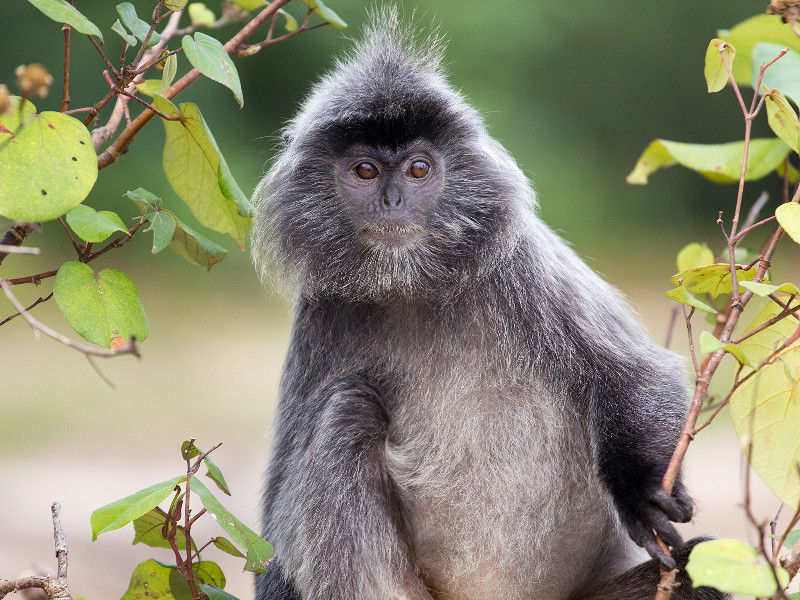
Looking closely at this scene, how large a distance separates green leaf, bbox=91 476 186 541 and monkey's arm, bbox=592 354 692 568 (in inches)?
39.6

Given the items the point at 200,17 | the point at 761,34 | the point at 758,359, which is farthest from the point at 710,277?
the point at 200,17

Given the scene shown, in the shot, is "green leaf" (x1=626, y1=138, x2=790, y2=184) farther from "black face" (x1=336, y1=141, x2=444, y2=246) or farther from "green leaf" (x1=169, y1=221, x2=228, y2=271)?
"green leaf" (x1=169, y1=221, x2=228, y2=271)

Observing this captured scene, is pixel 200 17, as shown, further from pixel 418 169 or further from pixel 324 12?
pixel 418 169

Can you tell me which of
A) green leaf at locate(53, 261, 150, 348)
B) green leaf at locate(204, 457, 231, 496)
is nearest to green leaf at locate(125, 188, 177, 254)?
green leaf at locate(53, 261, 150, 348)

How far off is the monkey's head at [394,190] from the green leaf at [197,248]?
328 millimetres

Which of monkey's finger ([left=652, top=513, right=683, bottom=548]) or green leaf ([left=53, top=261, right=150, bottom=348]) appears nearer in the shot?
green leaf ([left=53, top=261, right=150, bottom=348])

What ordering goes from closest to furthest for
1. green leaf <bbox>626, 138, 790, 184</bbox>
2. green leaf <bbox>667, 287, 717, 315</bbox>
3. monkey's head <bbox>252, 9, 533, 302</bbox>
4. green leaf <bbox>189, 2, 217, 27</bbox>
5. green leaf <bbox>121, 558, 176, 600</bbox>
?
green leaf <bbox>667, 287, 717, 315</bbox>, green leaf <bbox>121, 558, 176, 600</bbox>, monkey's head <bbox>252, 9, 533, 302</bbox>, green leaf <bbox>189, 2, 217, 27</bbox>, green leaf <bbox>626, 138, 790, 184</bbox>

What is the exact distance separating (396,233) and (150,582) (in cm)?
101

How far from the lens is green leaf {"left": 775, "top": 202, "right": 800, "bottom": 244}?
172 cm

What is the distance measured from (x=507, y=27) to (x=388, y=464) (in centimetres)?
671

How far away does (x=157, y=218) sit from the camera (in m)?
2.08

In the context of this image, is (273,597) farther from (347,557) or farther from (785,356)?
(785,356)

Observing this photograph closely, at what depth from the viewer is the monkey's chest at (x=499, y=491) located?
8.02 feet

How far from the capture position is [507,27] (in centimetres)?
850
